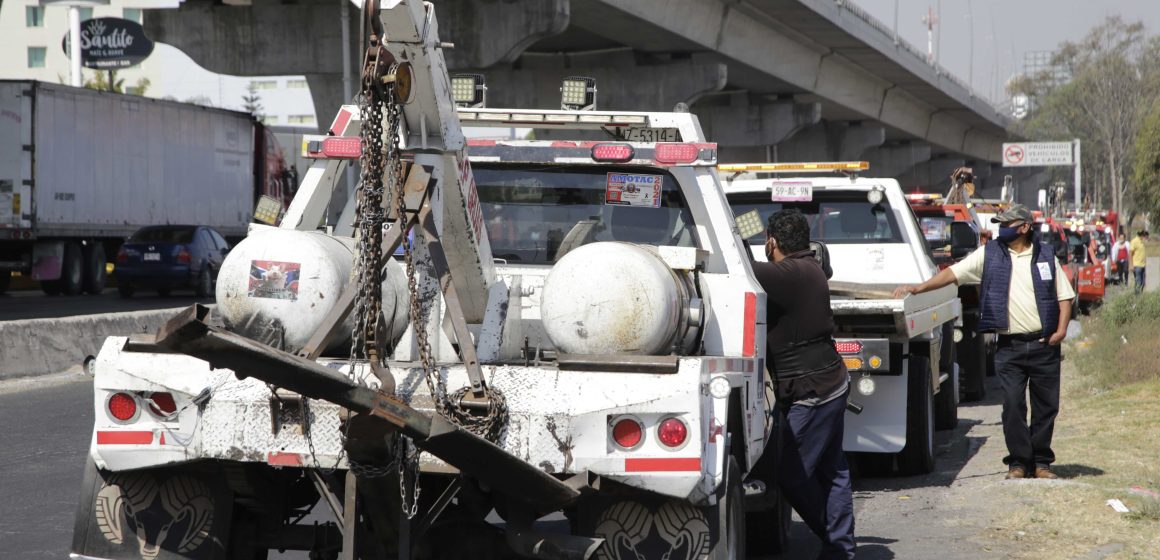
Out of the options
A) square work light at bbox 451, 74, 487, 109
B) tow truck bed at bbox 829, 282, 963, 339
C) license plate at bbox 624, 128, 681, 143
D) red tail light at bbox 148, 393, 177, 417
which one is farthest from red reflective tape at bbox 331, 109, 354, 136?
tow truck bed at bbox 829, 282, 963, 339

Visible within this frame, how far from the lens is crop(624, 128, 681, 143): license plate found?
7.66 m

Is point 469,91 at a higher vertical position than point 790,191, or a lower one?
higher

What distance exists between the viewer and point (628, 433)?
5.02 meters

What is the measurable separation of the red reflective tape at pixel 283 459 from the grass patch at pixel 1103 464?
13.9 feet

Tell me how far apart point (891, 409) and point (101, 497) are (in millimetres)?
5787

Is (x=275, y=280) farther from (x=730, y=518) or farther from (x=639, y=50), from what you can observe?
(x=639, y=50)

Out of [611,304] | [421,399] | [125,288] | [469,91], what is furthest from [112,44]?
[421,399]

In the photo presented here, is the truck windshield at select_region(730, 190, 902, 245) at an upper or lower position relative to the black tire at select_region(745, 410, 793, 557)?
upper

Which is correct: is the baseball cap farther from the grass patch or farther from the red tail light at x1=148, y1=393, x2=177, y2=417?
the red tail light at x1=148, y1=393, x2=177, y2=417

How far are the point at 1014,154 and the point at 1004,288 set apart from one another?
52.8 metres

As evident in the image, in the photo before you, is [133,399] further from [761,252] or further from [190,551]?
[761,252]

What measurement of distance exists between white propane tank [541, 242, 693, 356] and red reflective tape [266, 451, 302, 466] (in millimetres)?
1073

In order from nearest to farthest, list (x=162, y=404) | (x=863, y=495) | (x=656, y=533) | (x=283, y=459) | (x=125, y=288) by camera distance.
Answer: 1. (x=283, y=459)
2. (x=656, y=533)
3. (x=162, y=404)
4. (x=863, y=495)
5. (x=125, y=288)

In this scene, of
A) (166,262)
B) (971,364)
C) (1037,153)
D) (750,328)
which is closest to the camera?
(750,328)
